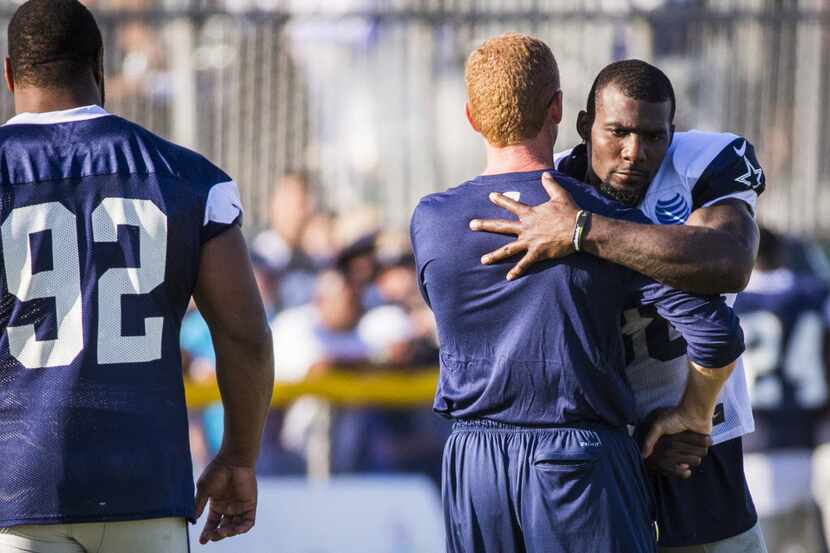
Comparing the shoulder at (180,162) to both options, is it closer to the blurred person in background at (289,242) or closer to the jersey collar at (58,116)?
the jersey collar at (58,116)

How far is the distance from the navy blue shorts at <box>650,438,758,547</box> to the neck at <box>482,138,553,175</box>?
95cm

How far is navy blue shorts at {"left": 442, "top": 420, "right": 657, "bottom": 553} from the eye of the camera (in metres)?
3.51

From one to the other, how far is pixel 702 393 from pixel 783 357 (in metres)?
5.08

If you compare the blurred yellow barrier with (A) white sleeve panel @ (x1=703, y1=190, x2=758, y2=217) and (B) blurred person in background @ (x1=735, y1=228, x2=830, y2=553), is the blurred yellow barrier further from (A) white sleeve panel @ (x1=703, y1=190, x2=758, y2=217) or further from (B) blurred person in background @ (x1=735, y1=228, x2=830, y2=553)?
(A) white sleeve panel @ (x1=703, y1=190, x2=758, y2=217)

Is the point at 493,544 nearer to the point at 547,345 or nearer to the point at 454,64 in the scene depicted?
the point at 547,345

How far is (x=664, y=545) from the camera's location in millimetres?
3867

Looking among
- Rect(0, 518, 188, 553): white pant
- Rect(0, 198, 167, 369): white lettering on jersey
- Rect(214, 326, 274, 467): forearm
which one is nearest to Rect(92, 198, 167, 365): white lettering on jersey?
Rect(0, 198, 167, 369): white lettering on jersey

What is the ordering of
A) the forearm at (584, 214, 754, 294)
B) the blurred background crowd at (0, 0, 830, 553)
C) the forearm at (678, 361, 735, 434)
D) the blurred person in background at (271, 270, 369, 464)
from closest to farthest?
the forearm at (584, 214, 754, 294) < the forearm at (678, 361, 735, 434) < the blurred person in background at (271, 270, 369, 464) < the blurred background crowd at (0, 0, 830, 553)

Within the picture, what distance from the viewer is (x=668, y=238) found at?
3480mm

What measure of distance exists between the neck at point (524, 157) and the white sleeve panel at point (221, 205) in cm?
70

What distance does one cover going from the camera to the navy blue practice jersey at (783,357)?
839 cm

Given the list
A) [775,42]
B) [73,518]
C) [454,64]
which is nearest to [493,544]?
[73,518]

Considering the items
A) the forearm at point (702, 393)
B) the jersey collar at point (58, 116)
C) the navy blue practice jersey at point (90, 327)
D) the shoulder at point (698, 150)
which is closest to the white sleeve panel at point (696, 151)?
the shoulder at point (698, 150)

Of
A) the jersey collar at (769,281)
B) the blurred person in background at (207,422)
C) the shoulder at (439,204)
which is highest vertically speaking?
the shoulder at (439,204)
